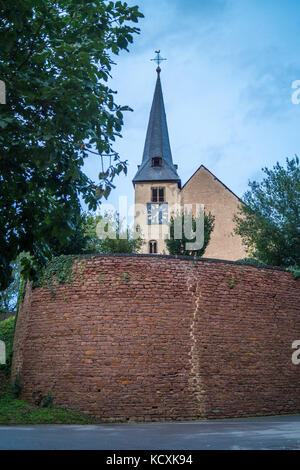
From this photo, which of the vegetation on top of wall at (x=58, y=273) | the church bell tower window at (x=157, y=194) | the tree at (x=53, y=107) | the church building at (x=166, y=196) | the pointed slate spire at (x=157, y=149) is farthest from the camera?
the pointed slate spire at (x=157, y=149)

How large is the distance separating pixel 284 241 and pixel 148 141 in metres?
26.5

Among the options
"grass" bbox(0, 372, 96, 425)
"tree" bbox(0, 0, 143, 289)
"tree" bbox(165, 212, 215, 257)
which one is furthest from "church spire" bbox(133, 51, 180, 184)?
"tree" bbox(0, 0, 143, 289)

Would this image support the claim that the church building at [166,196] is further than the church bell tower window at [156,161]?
No

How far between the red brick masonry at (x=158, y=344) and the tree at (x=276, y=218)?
9.06 metres

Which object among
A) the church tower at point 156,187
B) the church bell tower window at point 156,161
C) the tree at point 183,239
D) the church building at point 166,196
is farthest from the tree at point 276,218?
the church bell tower window at point 156,161

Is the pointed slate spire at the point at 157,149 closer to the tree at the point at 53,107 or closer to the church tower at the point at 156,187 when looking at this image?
the church tower at the point at 156,187

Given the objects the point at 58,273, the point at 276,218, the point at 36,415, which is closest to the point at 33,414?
the point at 36,415

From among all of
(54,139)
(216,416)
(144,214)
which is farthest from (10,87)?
(144,214)

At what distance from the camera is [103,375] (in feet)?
41.1

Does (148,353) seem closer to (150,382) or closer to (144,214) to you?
(150,382)

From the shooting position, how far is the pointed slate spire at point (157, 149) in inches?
1716

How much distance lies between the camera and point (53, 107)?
21.4 ft

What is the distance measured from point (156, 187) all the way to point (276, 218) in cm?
1985

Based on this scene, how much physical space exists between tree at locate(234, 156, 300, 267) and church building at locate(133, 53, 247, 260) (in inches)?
262
